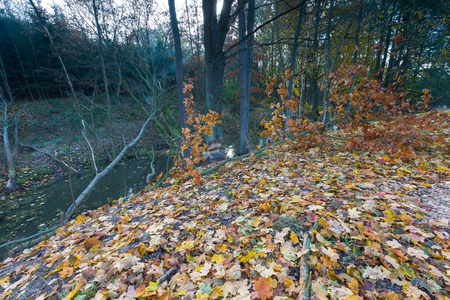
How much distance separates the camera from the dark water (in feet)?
16.8

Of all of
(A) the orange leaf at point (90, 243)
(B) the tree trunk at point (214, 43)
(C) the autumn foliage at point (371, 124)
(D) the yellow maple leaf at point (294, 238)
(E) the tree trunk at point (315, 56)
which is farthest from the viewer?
(E) the tree trunk at point (315, 56)

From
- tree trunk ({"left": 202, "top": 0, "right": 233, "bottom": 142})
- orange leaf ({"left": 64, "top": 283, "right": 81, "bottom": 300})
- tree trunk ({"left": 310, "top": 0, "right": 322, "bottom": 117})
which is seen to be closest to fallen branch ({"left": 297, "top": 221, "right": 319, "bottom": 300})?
orange leaf ({"left": 64, "top": 283, "right": 81, "bottom": 300})

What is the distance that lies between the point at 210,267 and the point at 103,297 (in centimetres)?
76

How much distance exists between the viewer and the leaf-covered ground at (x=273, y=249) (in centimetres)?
122

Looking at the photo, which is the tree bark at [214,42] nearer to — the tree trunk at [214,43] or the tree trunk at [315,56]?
the tree trunk at [214,43]

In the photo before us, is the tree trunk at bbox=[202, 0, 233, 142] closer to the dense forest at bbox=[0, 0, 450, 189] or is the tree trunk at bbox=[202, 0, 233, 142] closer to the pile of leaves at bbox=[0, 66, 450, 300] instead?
the dense forest at bbox=[0, 0, 450, 189]

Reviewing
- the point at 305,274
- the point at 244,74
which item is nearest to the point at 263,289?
the point at 305,274

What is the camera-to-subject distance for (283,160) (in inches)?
161

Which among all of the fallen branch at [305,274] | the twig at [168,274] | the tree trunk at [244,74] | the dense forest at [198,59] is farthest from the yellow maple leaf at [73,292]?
the tree trunk at [244,74]

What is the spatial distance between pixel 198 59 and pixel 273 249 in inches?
533

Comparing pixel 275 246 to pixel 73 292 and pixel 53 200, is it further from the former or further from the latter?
pixel 53 200

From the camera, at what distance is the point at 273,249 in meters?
1.52

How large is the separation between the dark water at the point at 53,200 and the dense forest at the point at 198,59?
112cm

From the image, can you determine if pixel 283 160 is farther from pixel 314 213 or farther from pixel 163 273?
pixel 163 273
